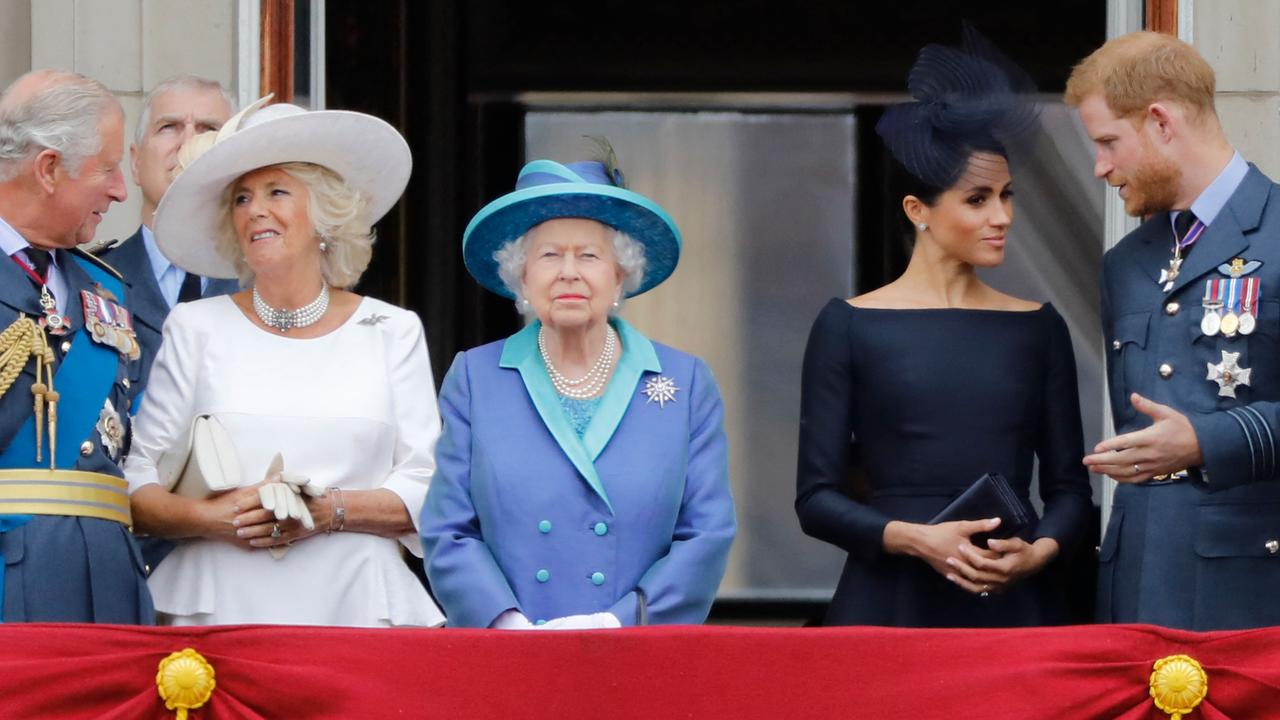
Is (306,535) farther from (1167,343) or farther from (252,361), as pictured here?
(1167,343)

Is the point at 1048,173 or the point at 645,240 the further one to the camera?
the point at 1048,173

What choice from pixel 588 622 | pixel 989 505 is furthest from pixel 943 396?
pixel 588 622

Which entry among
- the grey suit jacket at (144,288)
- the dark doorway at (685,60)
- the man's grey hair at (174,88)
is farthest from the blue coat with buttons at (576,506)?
the dark doorway at (685,60)

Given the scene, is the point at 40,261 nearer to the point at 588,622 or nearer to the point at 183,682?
the point at 183,682

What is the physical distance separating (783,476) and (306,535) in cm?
422

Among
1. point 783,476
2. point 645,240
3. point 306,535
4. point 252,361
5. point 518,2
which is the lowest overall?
point 783,476

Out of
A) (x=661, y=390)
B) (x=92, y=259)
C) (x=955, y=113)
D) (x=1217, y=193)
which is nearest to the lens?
(x=661, y=390)

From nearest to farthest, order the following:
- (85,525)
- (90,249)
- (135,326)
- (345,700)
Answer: (345,700) < (85,525) < (135,326) < (90,249)

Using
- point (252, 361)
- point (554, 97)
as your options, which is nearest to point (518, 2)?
point (554, 97)

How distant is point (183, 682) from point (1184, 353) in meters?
1.92

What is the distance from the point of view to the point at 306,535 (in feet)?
13.0

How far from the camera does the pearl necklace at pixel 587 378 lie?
3896 mm

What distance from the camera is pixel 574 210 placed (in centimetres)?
389

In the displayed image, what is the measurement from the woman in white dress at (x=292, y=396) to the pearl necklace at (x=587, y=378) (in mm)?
318
